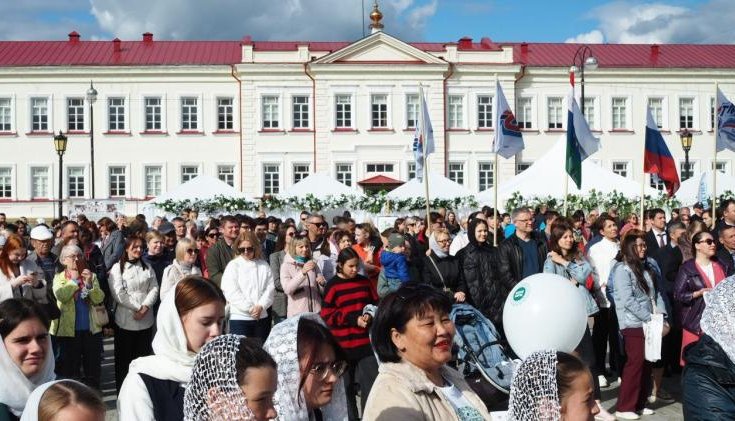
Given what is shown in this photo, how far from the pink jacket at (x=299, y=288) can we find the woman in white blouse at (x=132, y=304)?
1347mm

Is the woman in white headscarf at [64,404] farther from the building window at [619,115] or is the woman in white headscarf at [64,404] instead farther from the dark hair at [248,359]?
the building window at [619,115]

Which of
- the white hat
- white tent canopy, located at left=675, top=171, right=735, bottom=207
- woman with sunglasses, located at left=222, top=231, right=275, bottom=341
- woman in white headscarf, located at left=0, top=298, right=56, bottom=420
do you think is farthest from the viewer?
white tent canopy, located at left=675, top=171, right=735, bottom=207

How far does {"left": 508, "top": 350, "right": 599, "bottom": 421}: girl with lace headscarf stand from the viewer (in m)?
3.04

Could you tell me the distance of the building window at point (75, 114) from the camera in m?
47.0

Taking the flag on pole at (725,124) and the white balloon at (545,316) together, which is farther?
the flag on pole at (725,124)

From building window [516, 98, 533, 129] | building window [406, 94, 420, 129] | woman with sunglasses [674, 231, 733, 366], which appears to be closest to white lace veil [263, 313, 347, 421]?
woman with sunglasses [674, 231, 733, 366]

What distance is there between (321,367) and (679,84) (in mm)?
50007

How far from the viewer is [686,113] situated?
5016 centimetres

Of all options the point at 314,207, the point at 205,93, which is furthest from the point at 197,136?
the point at 314,207

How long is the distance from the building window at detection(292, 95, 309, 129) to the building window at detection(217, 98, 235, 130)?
323cm

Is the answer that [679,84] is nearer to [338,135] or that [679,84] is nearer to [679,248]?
[338,135]

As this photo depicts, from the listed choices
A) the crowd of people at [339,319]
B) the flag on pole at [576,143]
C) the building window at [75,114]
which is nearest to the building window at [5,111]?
the building window at [75,114]

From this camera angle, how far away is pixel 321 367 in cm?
345

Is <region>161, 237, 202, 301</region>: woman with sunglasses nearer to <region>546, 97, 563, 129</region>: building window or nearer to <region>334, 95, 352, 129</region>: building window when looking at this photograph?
<region>334, 95, 352, 129</region>: building window
